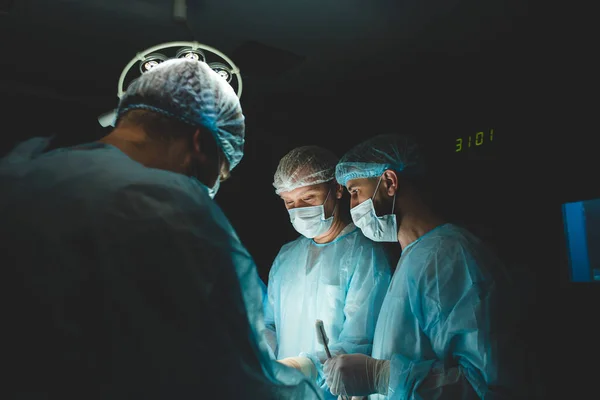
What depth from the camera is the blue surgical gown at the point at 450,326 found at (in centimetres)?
153

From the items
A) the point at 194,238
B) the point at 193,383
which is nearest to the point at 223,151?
the point at 194,238

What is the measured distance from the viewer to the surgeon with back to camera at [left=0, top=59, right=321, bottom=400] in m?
0.93

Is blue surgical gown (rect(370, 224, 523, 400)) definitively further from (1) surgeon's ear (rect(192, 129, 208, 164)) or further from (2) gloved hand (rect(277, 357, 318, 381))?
(1) surgeon's ear (rect(192, 129, 208, 164))

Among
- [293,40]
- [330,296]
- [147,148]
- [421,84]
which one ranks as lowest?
[330,296]

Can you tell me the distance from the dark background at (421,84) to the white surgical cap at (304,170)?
54 centimetres

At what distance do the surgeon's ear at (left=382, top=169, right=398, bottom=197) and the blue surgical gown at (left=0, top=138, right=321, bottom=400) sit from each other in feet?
3.87

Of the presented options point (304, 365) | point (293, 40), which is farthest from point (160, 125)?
point (293, 40)

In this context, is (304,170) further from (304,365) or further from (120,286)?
(120,286)

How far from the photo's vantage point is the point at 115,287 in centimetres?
97

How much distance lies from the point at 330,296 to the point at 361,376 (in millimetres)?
741

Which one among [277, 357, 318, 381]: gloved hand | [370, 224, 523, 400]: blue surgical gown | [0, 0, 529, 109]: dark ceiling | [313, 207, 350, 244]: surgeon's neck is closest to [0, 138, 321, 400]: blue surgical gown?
[277, 357, 318, 381]: gloved hand

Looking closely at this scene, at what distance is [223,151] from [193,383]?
819mm

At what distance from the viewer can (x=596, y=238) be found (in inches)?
100

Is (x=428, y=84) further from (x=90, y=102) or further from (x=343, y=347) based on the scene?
Answer: (x=90, y=102)
